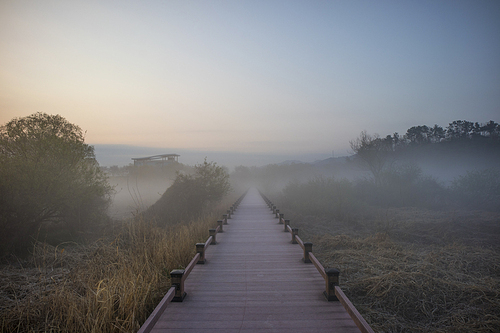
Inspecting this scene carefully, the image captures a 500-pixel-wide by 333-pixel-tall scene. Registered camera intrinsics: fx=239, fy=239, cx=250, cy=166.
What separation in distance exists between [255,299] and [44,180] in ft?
26.8

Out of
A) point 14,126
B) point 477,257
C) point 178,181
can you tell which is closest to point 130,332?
point 477,257

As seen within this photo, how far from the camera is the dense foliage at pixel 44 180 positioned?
7.21m

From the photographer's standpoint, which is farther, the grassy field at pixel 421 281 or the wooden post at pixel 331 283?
the wooden post at pixel 331 283

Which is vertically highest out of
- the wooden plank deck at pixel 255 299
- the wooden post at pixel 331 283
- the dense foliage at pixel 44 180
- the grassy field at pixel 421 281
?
the dense foliage at pixel 44 180

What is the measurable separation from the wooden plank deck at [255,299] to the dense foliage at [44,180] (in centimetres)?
616

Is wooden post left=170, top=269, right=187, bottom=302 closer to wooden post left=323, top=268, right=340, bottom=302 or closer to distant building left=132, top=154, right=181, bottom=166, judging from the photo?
wooden post left=323, top=268, right=340, bottom=302

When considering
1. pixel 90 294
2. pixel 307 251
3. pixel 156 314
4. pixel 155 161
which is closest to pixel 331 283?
pixel 307 251

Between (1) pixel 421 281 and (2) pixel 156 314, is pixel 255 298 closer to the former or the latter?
(2) pixel 156 314

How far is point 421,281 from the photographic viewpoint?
4.32 m

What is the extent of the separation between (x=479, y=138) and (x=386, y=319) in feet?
126

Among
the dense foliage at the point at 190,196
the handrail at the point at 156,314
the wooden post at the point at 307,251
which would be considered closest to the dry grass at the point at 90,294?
the handrail at the point at 156,314

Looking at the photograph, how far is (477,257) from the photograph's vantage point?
19.0 feet

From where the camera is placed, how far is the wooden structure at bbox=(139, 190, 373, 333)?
295cm

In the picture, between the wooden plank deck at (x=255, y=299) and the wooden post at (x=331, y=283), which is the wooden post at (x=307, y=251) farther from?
the wooden post at (x=331, y=283)
